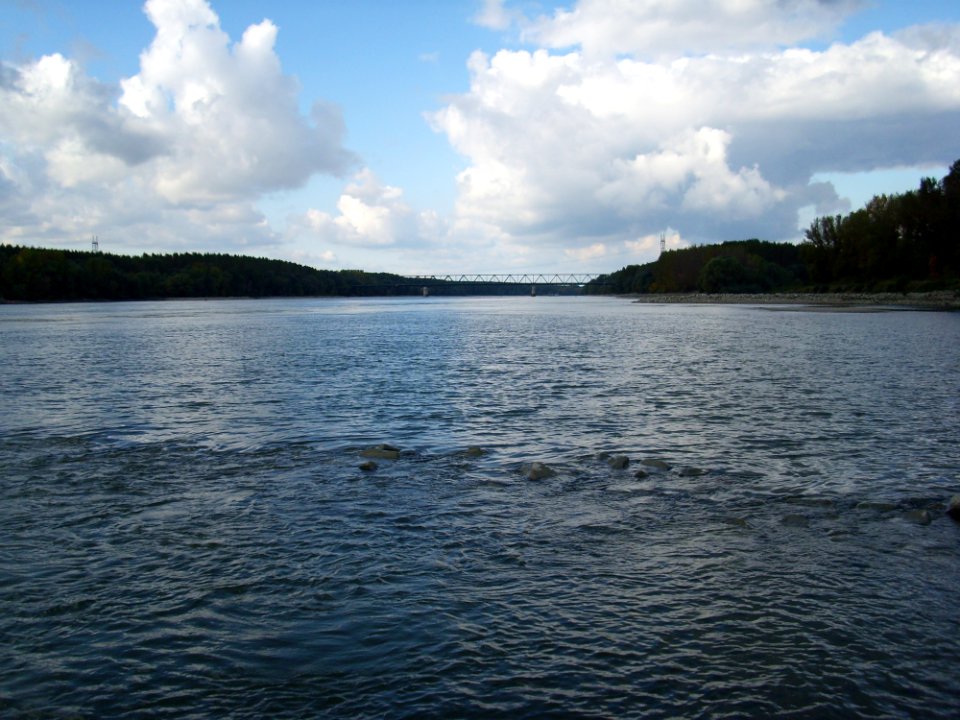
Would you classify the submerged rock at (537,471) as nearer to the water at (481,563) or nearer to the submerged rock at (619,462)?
the water at (481,563)

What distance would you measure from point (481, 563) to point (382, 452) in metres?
8.95

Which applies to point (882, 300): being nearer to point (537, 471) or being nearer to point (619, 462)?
point (619, 462)

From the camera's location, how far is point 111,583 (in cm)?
1193

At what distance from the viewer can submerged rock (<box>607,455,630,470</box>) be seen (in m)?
19.3

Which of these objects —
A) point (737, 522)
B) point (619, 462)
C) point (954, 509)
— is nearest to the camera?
point (737, 522)

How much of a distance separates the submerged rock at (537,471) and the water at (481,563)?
285mm

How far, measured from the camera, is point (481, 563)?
12.7 meters

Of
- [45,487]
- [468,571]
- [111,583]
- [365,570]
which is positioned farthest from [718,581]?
[45,487]

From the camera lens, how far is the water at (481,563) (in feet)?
29.5

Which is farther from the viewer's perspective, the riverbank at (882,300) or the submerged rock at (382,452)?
the riverbank at (882,300)

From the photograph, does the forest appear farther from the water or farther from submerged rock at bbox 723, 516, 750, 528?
submerged rock at bbox 723, 516, 750, 528

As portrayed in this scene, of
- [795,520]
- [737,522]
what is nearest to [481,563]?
[737,522]

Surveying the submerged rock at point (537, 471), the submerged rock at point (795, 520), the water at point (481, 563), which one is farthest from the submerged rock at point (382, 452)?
the submerged rock at point (795, 520)

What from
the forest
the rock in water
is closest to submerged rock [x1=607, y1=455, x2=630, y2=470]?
the rock in water
